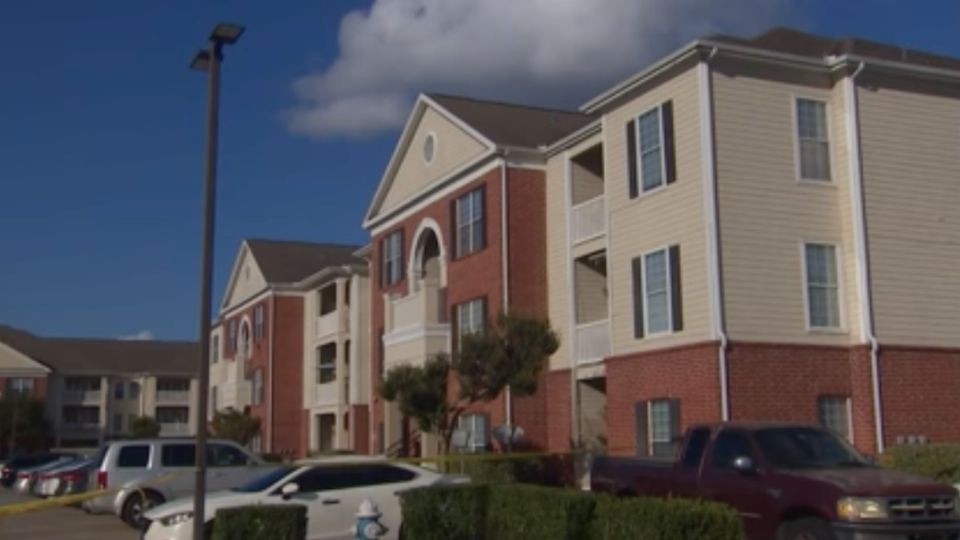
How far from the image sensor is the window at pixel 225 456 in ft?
80.0

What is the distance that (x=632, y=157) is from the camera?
25516 mm

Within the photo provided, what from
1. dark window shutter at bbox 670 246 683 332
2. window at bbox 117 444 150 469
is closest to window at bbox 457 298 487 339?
dark window shutter at bbox 670 246 683 332

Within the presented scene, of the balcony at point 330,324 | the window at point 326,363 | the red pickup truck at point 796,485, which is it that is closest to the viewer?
the red pickup truck at point 796,485

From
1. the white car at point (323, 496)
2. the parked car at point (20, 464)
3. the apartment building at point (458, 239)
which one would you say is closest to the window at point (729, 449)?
the white car at point (323, 496)

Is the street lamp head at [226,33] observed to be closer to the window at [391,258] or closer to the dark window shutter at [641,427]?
the dark window shutter at [641,427]

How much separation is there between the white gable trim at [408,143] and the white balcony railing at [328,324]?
934 cm

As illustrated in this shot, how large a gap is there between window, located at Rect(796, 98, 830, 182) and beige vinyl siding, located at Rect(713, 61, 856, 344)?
0.14 meters

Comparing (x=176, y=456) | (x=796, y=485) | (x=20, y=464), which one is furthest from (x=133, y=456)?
(x=20, y=464)

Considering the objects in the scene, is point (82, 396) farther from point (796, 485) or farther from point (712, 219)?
point (796, 485)

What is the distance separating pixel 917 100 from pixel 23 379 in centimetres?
7978

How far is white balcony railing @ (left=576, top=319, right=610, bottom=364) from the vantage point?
2780cm

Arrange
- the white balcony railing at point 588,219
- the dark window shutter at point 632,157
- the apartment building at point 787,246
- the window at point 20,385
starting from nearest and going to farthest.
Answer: the apartment building at point 787,246 → the dark window shutter at point 632,157 → the white balcony railing at point 588,219 → the window at point 20,385

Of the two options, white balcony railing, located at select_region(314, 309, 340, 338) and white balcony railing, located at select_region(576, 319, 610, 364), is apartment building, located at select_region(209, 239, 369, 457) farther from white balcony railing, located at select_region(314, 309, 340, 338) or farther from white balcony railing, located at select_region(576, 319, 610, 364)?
white balcony railing, located at select_region(576, 319, 610, 364)

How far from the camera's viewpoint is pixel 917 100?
979 inches
